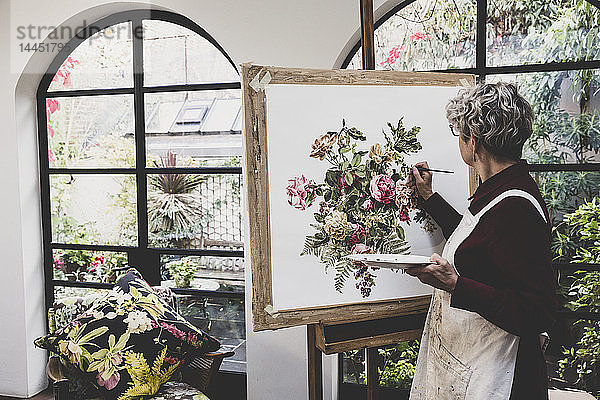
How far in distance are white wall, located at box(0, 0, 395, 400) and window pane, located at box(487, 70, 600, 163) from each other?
84 cm

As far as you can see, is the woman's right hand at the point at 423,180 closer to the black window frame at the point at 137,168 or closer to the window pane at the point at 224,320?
the black window frame at the point at 137,168

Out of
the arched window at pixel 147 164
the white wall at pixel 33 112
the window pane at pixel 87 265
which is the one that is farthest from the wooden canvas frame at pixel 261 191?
the window pane at pixel 87 265

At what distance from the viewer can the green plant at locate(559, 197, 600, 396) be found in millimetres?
3041

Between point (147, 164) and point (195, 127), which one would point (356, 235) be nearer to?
point (195, 127)

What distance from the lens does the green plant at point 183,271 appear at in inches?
152

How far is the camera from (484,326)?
79.6 inches

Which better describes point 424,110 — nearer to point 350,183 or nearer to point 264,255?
point 350,183

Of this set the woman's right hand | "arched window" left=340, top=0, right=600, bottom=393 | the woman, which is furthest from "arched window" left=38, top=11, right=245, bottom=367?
the woman

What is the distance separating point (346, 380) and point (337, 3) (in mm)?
1958

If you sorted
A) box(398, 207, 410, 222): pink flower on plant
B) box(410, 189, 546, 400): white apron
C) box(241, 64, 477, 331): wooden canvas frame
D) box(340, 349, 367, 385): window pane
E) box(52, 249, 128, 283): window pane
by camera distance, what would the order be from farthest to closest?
box(52, 249, 128, 283): window pane → box(340, 349, 367, 385): window pane → box(398, 207, 410, 222): pink flower on plant → box(241, 64, 477, 331): wooden canvas frame → box(410, 189, 546, 400): white apron

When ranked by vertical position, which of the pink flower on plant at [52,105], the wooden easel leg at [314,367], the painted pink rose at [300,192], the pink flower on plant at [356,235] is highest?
the pink flower on plant at [52,105]

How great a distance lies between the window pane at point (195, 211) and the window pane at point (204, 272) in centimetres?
8

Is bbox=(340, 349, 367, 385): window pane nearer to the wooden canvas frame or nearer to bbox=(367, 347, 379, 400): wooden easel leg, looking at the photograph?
bbox=(367, 347, 379, 400): wooden easel leg

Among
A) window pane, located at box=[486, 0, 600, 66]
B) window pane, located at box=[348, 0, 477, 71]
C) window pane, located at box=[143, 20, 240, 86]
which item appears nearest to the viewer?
window pane, located at box=[486, 0, 600, 66]
